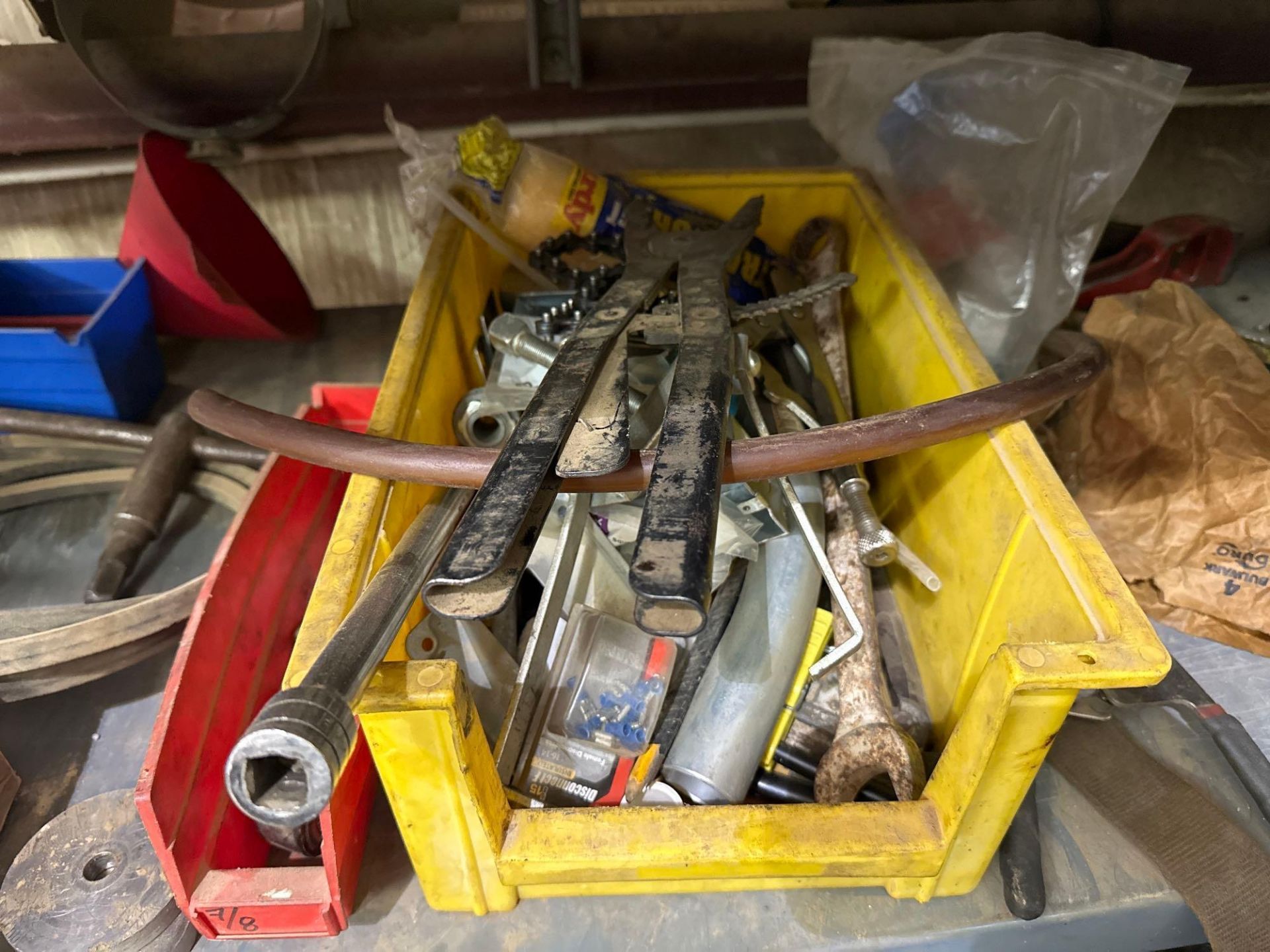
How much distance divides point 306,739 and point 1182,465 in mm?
918

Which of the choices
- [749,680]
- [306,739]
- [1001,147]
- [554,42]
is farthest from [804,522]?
[554,42]

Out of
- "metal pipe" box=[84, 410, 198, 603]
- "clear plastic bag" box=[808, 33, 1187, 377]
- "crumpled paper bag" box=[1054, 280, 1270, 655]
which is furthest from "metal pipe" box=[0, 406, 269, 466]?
"crumpled paper bag" box=[1054, 280, 1270, 655]

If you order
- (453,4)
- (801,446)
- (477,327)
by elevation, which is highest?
(453,4)

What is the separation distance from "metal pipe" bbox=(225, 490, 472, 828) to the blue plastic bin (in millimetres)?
804

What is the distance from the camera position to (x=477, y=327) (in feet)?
3.22

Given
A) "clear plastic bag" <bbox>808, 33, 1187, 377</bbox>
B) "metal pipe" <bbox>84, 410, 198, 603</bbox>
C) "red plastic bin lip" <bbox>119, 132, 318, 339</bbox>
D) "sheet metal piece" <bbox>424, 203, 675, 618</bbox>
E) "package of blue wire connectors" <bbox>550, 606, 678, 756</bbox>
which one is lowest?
"metal pipe" <bbox>84, 410, 198, 603</bbox>

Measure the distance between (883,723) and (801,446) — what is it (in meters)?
0.25

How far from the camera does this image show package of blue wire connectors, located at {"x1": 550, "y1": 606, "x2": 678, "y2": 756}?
0.63 meters

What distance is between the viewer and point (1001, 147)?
37.9 inches

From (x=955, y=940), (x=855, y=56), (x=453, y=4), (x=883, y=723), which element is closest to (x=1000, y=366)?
(x=855, y=56)

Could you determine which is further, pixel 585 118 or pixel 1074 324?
pixel 585 118

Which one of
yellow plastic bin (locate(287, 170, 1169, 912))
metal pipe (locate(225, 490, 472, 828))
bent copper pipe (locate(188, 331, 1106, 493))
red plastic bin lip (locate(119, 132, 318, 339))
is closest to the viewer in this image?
metal pipe (locate(225, 490, 472, 828))

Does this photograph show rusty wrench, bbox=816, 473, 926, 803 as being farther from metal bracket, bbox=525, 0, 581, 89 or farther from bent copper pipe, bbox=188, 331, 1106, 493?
metal bracket, bbox=525, 0, 581, 89

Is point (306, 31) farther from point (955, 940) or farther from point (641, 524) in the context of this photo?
point (955, 940)
